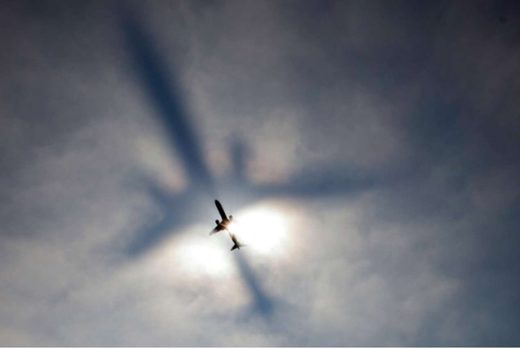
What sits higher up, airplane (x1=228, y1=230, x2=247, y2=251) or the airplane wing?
the airplane wing

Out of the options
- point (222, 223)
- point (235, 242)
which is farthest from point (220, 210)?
point (235, 242)

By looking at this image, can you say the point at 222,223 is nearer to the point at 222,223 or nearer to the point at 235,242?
the point at 222,223

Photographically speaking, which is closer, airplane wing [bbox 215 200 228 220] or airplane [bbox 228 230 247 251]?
airplane wing [bbox 215 200 228 220]

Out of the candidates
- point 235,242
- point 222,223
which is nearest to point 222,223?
point 222,223

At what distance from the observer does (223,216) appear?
93.8m

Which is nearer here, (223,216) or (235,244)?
(223,216)

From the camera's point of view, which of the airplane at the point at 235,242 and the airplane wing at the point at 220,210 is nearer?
the airplane wing at the point at 220,210

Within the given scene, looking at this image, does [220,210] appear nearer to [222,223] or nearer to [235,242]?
[222,223]

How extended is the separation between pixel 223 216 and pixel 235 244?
41.2 feet

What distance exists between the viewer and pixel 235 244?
101 m

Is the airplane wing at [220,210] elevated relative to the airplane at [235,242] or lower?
elevated
